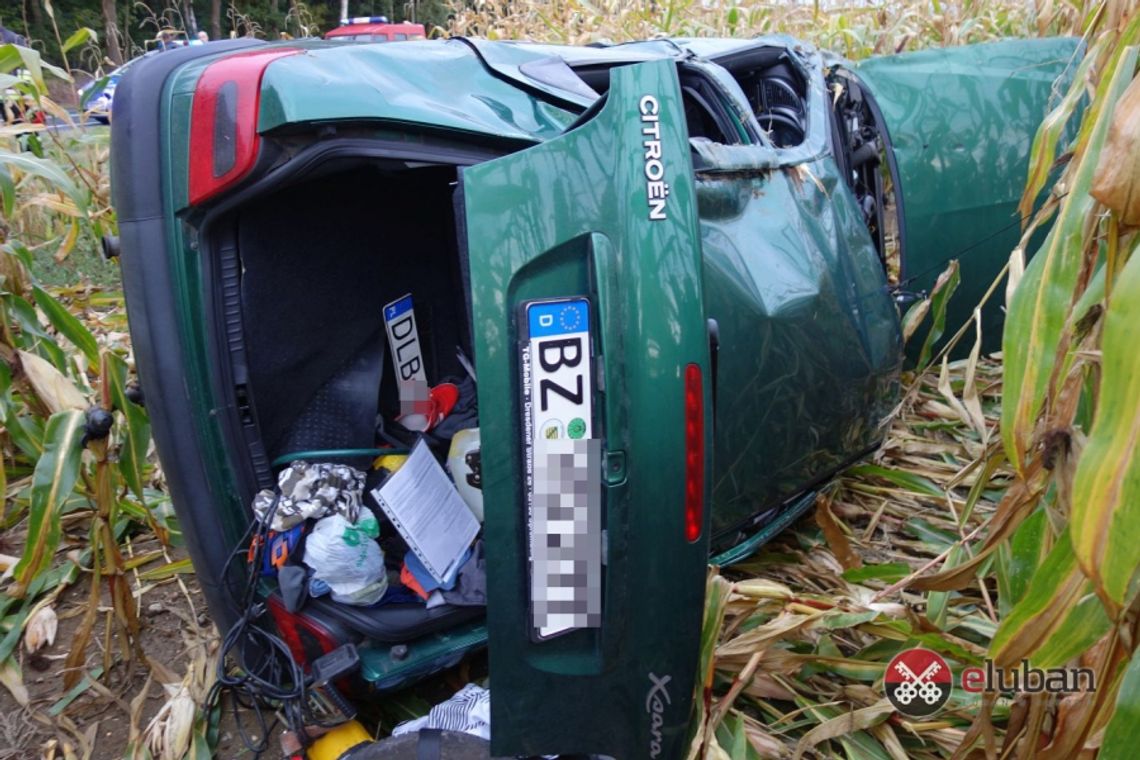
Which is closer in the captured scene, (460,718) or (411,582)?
(460,718)

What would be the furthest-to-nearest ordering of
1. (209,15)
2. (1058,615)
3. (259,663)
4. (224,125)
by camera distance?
(209,15) → (259,663) → (224,125) → (1058,615)

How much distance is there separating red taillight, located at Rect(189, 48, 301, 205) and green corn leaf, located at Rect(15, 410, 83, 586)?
100 centimetres

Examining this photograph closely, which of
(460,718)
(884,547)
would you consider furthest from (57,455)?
(884,547)

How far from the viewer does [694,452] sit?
1.56 metres

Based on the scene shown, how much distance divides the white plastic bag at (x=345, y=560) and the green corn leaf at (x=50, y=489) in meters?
0.79

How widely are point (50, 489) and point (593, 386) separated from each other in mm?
1652

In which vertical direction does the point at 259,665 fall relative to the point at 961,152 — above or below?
below

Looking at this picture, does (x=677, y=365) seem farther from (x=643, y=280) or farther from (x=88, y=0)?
(x=88, y=0)

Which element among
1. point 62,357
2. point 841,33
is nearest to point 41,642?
point 62,357

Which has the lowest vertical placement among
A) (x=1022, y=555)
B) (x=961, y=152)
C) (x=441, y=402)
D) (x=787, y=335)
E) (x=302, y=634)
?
(x=302, y=634)

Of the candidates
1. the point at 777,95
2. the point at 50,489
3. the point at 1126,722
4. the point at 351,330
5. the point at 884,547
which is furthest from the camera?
the point at 777,95

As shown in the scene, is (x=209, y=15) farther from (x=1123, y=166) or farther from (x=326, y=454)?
(x=1123, y=166)

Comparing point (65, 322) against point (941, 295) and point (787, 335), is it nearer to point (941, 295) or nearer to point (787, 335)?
point (787, 335)

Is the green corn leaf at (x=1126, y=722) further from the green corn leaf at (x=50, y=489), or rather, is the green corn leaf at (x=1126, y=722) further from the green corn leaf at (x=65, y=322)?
the green corn leaf at (x=65, y=322)
